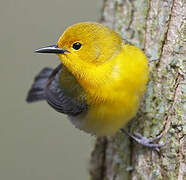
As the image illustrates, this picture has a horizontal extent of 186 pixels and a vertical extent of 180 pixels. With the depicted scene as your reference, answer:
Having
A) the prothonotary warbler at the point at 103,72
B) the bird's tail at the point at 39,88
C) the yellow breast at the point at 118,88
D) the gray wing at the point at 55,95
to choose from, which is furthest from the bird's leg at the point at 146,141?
the bird's tail at the point at 39,88

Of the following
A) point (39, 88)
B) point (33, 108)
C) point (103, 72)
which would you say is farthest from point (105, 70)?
point (33, 108)

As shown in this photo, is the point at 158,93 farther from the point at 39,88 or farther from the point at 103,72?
the point at 39,88

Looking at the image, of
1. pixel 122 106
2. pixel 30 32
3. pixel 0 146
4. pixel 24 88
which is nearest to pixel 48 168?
pixel 0 146

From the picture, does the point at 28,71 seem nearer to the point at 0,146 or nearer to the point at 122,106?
the point at 0,146

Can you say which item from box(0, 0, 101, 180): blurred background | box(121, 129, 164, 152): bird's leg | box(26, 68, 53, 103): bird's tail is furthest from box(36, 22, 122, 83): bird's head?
box(0, 0, 101, 180): blurred background

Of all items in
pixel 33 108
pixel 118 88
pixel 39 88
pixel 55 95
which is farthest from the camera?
pixel 33 108

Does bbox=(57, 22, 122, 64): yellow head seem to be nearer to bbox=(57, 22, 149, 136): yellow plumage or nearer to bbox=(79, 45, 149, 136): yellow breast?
bbox=(57, 22, 149, 136): yellow plumage
